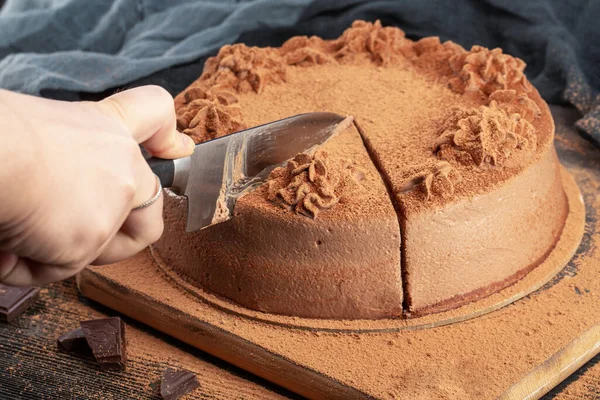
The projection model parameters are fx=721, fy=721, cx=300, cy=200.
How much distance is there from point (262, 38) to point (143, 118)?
2513mm

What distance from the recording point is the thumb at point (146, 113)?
1641 mm

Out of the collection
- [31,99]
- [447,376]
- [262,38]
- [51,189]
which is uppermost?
[31,99]

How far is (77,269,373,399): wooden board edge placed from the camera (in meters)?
2.24

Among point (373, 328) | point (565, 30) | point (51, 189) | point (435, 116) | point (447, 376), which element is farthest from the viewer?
point (565, 30)

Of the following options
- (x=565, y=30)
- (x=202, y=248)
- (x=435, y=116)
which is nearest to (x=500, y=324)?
(x=435, y=116)

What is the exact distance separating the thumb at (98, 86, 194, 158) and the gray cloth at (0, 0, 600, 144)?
2028mm

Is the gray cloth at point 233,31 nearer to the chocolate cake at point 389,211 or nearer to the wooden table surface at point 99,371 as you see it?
the chocolate cake at point 389,211

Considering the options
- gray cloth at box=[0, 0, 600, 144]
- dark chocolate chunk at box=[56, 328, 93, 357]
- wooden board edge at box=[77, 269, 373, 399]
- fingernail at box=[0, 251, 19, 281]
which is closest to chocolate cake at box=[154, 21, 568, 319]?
wooden board edge at box=[77, 269, 373, 399]

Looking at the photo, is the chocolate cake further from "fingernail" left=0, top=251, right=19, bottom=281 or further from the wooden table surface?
"fingernail" left=0, top=251, right=19, bottom=281

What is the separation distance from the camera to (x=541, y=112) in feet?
9.02

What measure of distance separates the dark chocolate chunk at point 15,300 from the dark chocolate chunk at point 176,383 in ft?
2.33

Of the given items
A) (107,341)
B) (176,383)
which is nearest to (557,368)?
(176,383)

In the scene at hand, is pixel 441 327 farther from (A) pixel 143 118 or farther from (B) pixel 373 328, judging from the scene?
(A) pixel 143 118

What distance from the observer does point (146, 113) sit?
5.57ft
